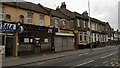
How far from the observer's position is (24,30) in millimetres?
25906

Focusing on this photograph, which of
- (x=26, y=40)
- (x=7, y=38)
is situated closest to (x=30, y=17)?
(x=26, y=40)

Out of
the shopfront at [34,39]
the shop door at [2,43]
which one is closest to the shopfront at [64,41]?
the shopfront at [34,39]

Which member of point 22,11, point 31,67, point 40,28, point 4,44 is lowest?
point 31,67

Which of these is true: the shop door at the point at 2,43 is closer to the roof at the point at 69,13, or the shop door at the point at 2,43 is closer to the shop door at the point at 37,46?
the shop door at the point at 37,46

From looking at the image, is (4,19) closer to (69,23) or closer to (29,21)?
(29,21)

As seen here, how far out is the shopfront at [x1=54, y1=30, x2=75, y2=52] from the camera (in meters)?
33.3

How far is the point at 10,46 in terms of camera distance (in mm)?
25109

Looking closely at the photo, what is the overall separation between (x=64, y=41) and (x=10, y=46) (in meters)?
12.5

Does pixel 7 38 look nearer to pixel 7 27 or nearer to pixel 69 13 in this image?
pixel 7 27

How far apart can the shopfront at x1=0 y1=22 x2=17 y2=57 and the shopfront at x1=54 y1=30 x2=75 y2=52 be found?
9.10 m

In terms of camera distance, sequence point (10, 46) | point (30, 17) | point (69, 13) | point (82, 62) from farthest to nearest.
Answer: point (69, 13) < point (30, 17) < point (10, 46) < point (82, 62)

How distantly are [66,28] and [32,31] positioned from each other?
10572 mm

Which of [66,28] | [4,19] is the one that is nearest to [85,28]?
[66,28]

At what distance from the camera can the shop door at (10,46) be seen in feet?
81.3
